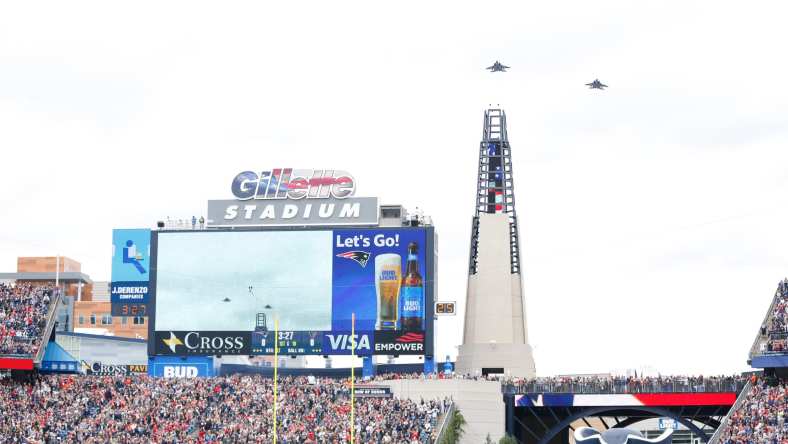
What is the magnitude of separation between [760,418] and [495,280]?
1791 centimetres

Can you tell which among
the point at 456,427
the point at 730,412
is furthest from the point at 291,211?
the point at 730,412

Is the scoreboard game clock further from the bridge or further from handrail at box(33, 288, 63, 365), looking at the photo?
the bridge

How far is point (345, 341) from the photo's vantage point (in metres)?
71.2

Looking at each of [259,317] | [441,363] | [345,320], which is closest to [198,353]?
[259,317]

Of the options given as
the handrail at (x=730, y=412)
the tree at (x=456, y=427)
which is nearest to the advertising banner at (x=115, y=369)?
the tree at (x=456, y=427)

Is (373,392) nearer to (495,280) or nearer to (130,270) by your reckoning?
(495,280)

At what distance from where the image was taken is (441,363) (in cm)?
7900

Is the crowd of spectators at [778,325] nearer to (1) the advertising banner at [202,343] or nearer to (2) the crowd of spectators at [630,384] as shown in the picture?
(2) the crowd of spectators at [630,384]

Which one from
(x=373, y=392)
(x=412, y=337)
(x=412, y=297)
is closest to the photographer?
(x=373, y=392)

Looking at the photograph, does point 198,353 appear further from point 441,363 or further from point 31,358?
point 441,363

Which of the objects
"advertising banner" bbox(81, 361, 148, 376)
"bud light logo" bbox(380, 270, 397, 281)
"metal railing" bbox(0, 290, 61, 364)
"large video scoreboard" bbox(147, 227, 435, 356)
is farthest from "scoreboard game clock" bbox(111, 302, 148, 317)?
"bud light logo" bbox(380, 270, 397, 281)

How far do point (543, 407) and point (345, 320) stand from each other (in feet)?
36.7

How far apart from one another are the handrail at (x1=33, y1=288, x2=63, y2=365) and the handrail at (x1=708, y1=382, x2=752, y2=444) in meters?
33.8

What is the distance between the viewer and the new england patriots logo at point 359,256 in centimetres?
7144
